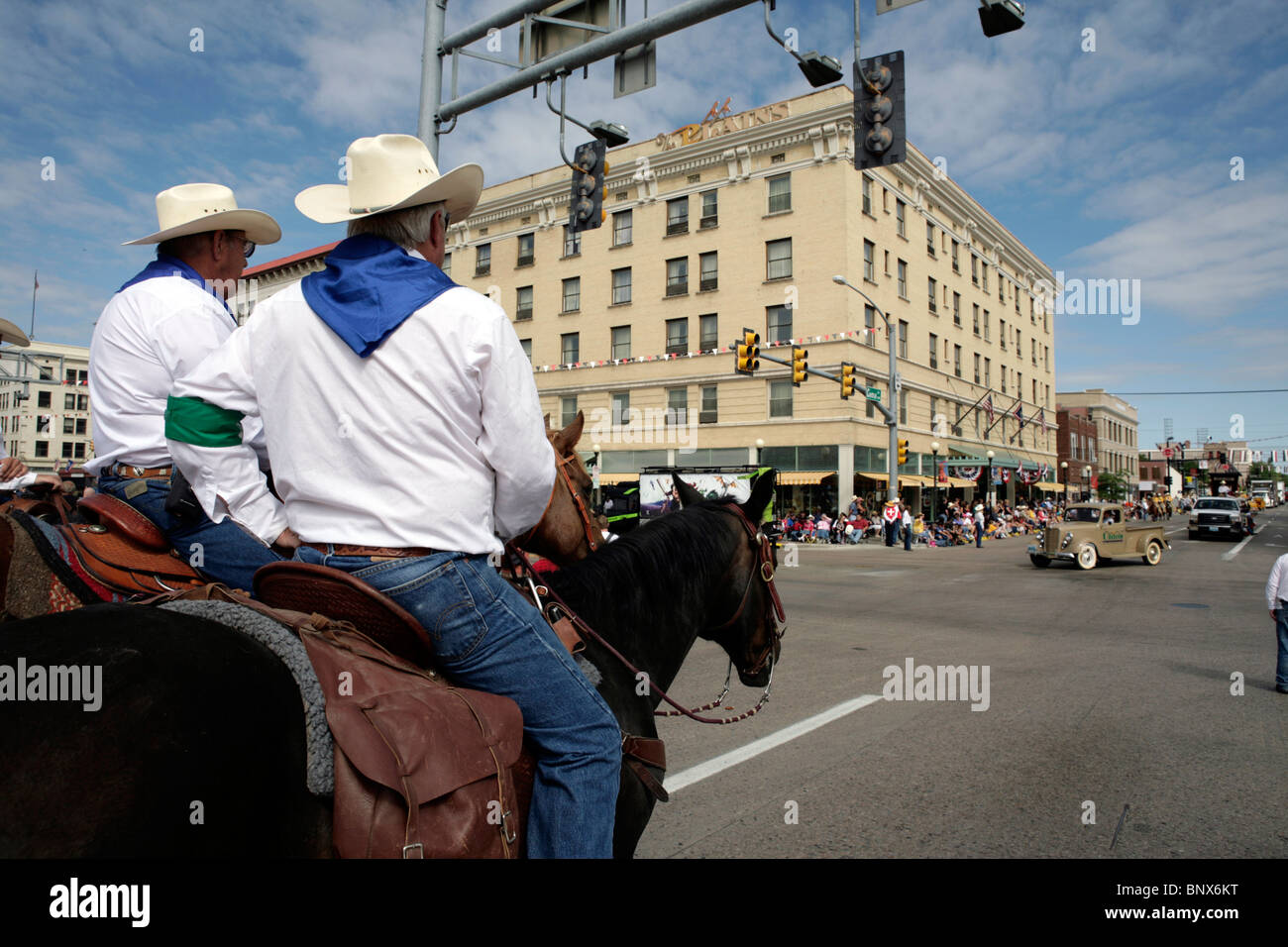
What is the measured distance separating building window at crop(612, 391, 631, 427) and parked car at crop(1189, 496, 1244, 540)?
2806 centimetres

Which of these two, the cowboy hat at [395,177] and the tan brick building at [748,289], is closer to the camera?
the cowboy hat at [395,177]

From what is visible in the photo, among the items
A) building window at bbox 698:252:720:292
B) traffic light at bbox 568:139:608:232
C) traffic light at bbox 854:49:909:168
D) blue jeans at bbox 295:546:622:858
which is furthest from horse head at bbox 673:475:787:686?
building window at bbox 698:252:720:292

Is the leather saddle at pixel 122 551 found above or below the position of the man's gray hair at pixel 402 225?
below

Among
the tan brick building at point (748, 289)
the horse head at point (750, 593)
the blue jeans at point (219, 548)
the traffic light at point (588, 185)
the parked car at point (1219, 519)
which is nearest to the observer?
the blue jeans at point (219, 548)

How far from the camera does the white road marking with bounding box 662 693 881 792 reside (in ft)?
16.3

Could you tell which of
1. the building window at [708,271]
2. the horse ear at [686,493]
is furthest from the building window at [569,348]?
the horse ear at [686,493]

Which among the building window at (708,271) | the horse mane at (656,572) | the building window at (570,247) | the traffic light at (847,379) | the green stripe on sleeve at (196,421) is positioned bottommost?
the horse mane at (656,572)

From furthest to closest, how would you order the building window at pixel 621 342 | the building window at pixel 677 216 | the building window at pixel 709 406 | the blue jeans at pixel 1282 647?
the building window at pixel 621 342 < the building window at pixel 677 216 < the building window at pixel 709 406 < the blue jeans at pixel 1282 647

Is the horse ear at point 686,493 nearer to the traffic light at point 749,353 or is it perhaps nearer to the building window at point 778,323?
the traffic light at point 749,353

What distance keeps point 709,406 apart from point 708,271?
6683 millimetres

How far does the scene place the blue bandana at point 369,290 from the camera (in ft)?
6.13

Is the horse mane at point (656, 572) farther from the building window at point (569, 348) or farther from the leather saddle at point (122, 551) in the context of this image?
the building window at point (569, 348)

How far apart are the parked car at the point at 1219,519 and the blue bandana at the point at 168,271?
43346 millimetres
